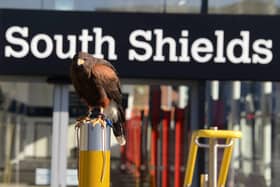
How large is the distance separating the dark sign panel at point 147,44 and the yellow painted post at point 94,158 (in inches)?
161

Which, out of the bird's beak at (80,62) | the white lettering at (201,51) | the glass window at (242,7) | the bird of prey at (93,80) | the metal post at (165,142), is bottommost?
the metal post at (165,142)

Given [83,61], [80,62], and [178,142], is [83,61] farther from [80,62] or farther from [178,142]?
[178,142]

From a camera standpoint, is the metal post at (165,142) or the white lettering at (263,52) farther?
the metal post at (165,142)

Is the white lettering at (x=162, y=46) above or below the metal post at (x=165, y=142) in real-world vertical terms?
above

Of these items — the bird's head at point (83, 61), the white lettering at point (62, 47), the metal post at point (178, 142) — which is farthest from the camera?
the metal post at point (178, 142)

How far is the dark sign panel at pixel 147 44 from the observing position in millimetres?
8578

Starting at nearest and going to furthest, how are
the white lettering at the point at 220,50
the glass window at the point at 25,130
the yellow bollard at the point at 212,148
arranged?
the yellow bollard at the point at 212,148 < the white lettering at the point at 220,50 < the glass window at the point at 25,130

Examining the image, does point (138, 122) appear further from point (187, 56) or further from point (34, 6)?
point (34, 6)

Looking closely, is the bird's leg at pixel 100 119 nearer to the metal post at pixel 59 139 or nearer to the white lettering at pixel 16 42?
the white lettering at pixel 16 42

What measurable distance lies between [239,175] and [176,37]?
206cm

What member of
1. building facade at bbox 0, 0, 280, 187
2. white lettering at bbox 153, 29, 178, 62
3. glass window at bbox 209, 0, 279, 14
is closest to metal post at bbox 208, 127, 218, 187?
white lettering at bbox 153, 29, 178, 62

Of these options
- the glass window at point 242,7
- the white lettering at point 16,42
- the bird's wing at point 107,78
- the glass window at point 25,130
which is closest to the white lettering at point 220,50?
the glass window at point 242,7

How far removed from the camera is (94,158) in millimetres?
4480

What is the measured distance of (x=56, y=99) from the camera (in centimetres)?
887
